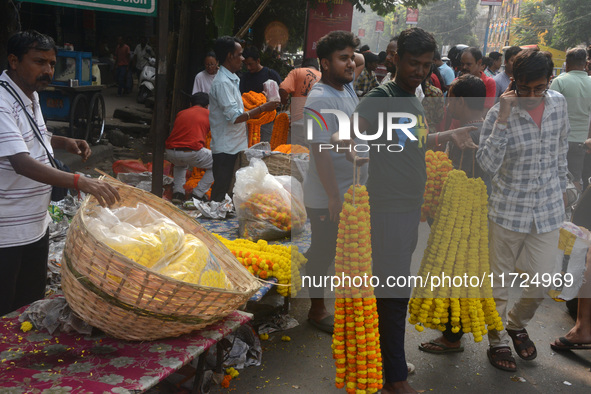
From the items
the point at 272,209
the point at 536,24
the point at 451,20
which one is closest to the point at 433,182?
the point at 272,209

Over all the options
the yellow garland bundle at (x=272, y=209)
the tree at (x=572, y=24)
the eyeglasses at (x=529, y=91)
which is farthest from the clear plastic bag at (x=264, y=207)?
the tree at (x=572, y=24)

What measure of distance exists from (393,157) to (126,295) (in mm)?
1480

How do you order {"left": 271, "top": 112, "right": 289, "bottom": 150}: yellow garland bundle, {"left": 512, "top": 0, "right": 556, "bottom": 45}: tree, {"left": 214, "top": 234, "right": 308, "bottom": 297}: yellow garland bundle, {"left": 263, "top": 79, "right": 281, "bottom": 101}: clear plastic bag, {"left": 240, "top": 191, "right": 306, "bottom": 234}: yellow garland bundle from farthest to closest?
{"left": 512, "top": 0, "right": 556, "bottom": 45}: tree → {"left": 263, "top": 79, "right": 281, "bottom": 101}: clear plastic bag → {"left": 271, "top": 112, "right": 289, "bottom": 150}: yellow garland bundle → {"left": 240, "top": 191, "right": 306, "bottom": 234}: yellow garland bundle → {"left": 214, "top": 234, "right": 308, "bottom": 297}: yellow garland bundle

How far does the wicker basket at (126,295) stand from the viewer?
85.1 inches

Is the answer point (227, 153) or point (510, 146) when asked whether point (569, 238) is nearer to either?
point (510, 146)

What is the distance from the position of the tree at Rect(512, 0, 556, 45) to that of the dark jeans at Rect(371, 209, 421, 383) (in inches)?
1560

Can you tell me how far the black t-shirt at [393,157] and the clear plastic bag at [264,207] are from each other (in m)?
1.40

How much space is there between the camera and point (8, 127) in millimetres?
2402

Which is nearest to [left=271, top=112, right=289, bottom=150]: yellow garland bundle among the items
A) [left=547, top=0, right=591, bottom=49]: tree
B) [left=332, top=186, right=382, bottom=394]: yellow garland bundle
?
[left=332, top=186, right=382, bottom=394]: yellow garland bundle

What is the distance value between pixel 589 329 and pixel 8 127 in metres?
3.62

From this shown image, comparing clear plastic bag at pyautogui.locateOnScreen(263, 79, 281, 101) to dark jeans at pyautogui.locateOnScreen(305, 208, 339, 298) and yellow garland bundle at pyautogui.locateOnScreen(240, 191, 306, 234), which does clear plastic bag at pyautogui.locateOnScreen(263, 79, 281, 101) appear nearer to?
yellow garland bundle at pyautogui.locateOnScreen(240, 191, 306, 234)

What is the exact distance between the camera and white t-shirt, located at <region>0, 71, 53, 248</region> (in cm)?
240

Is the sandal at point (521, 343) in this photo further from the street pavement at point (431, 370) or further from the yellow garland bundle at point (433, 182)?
the yellow garland bundle at point (433, 182)

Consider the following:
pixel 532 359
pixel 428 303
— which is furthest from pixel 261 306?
pixel 532 359
